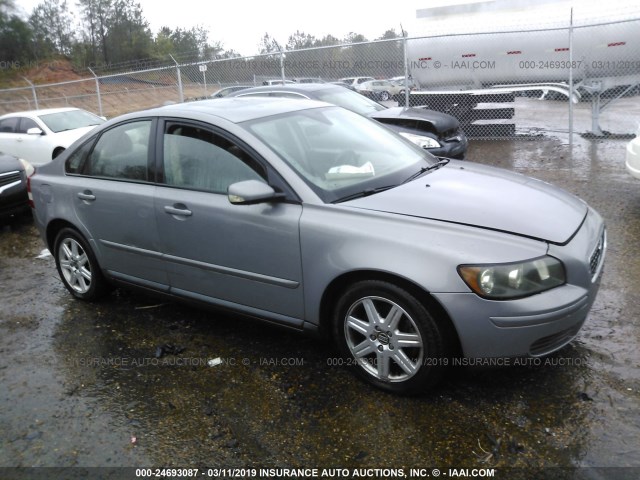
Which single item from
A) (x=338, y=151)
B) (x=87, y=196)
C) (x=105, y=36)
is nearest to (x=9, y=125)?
(x=87, y=196)

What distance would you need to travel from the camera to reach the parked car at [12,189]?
24.6 ft

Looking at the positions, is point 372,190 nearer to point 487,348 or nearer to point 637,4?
point 487,348

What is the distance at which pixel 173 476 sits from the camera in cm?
272

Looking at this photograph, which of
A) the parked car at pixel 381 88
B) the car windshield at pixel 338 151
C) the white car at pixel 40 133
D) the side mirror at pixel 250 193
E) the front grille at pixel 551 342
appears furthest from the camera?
the parked car at pixel 381 88

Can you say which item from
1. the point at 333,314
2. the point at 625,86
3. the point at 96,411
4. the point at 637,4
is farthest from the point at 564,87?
the point at 96,411

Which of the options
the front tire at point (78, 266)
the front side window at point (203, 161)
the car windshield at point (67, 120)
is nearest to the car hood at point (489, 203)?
the front side window at point (203, 161)

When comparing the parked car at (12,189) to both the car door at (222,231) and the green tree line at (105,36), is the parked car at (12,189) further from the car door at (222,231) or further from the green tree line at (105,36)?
the green tree line at (105,36)

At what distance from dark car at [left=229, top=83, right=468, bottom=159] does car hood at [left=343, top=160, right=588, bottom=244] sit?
167 inches

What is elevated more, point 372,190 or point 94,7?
point 94,7

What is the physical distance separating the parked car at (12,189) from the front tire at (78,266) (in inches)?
129

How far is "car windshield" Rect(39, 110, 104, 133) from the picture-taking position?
11.2m

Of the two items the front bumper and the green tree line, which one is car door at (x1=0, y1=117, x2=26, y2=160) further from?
the green tree line

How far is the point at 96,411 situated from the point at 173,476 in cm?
81

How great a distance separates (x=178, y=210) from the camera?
3.75m
